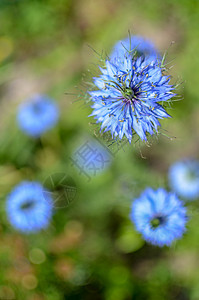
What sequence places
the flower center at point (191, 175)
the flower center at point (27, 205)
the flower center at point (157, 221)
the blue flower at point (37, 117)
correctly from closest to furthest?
the flower center at point (157, 221) → the flower center at point (27, 205) → the flower center at point (191, 175) → the blue flower at point (37, 117)

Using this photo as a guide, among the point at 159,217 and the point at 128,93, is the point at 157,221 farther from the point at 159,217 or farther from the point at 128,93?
the point at 128,93

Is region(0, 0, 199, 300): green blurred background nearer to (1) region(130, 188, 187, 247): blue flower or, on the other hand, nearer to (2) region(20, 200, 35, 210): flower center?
(2) region(20, 200, 35, 210): flower center

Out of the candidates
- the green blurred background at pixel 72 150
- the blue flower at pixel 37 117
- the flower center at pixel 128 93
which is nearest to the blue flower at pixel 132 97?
the flower center at pixel 128 93

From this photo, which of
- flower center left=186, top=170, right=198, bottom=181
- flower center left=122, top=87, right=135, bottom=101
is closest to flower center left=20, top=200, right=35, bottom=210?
flower center left=186, top=170, right=198, bottom=181

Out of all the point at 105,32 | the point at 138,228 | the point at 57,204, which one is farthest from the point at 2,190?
the point at 105,32

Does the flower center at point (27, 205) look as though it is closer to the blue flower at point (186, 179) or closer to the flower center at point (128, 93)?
the blue flower at point (186, 179)

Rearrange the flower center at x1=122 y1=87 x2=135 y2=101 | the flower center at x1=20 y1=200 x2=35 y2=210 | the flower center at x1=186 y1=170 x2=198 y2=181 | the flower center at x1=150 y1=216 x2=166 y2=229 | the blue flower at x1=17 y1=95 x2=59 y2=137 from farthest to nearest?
the blue flower at x1=17 y1=95 x2=59 y2=137, the flower center at x1=186 y1=170 x2=198 y2=181, the flower center at x1=20 y1=200 x2=35 y2=210, the flower center at x1=150 y1=216 x2=166 y2=229, the flower center at x1=122 y1=87 x2=135 y2=101
